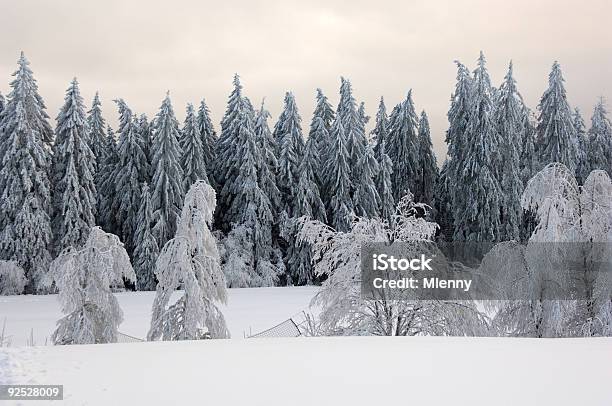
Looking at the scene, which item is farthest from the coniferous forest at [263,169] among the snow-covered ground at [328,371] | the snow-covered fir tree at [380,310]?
the snow-covered ground at [328,371]

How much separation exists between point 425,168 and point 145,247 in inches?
756

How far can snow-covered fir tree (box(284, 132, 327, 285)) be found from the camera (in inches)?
1437

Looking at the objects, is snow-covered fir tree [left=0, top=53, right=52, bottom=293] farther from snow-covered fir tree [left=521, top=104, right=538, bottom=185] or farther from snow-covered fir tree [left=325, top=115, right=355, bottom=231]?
snow-covered fir tree [left=521, top=104, right=538, bottom=185]

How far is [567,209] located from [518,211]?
26.1m

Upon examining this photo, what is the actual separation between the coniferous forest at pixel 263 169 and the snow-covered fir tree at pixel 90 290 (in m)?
17.4

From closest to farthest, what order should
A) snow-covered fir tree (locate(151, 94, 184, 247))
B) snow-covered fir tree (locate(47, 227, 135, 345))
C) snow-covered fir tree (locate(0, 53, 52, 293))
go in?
snow-covered fir tree (locate(47, 227, 135, 345)) < snow-covered fir tree (locate(0, 53, 52, 293)) < snow-covered fir tree (locate(151, 94, 184, 247))

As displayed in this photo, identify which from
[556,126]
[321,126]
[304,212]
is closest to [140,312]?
[304,212]

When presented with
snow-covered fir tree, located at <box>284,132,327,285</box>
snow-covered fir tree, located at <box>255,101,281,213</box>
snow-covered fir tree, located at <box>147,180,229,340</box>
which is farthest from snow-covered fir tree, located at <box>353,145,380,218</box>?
snow-covered fir tree, located at <box>147,180,229,340</box>

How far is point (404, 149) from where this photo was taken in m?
42.3

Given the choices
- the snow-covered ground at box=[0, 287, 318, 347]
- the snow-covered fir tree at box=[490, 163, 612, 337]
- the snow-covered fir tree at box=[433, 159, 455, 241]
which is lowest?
the snow-covered ground at box=[0, 287, 318, 347]

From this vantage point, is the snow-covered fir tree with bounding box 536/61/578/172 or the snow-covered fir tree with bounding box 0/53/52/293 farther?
the snow-covered fir tree with bounding box 536/61/578/172

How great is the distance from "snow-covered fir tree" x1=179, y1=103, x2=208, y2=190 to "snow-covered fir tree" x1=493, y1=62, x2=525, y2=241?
17965mm

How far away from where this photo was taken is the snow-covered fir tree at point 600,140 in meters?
44.3

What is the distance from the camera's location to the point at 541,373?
9789 mm
